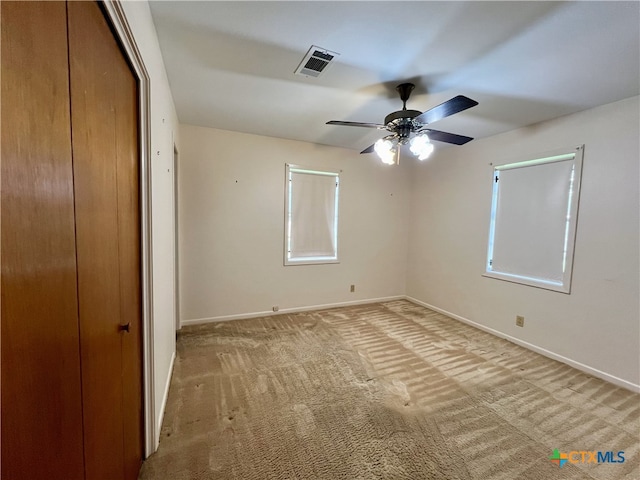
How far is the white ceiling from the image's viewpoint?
144 centimetres

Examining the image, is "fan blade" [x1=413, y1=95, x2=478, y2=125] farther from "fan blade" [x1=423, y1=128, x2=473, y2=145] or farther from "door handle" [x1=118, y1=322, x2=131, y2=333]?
"door handle" [x1=118, y1=322, x2=131, y2=333]

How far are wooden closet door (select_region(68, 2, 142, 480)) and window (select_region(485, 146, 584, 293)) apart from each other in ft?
12.2

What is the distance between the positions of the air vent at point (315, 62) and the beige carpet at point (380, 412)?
2513 millimetres

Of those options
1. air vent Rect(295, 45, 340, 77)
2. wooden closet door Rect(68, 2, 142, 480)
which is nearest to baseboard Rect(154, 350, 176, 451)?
wooden closet door Rect(68, 2, 142, 480)

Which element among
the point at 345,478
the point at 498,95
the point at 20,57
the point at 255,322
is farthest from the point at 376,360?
the point at 20,57

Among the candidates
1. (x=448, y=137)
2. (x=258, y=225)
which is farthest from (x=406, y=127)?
(x=258, y=225)

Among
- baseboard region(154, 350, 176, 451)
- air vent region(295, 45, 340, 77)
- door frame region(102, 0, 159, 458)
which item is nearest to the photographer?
door frame region(102, 0, 159, 458)

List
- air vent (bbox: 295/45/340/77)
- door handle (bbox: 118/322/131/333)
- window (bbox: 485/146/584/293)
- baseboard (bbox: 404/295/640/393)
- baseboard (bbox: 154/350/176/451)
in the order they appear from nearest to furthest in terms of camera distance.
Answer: door handle (bbox: 118/322/131/333), baseboard (bbox: 154/350/176/451), air vent (bbox: 295/45/340/77), baseboard (bbox: 404/295/640/393), window (bbox: 485/146/584/293)

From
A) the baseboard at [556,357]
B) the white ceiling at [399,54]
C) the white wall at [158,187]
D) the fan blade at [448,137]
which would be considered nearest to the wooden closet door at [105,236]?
the white wall at [158,187]

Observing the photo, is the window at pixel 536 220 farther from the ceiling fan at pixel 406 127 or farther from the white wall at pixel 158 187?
the white wall at pixel 158 187

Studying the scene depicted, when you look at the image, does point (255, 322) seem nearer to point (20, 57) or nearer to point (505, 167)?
point (20, 57)

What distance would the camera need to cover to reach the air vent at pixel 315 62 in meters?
1.78

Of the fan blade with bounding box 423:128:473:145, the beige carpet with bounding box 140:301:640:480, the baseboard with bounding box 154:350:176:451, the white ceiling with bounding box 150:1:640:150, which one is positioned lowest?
the beige carpet with bounding box 140:301:640:480

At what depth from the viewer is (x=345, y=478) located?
1.44 meters
